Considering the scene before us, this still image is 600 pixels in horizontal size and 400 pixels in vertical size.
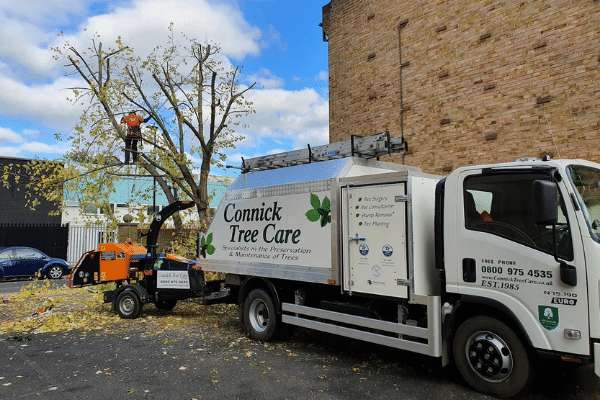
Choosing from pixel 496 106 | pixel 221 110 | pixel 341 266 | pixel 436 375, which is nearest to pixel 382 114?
pixel 496 106

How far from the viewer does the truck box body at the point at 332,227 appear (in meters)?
5.48

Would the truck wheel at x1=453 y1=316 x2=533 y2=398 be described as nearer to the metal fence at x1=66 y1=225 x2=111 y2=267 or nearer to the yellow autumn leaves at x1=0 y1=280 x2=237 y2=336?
the yellow autumn leaves at x1=0 y1=280 x2=237 y2=336

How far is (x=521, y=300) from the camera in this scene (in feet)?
15.0

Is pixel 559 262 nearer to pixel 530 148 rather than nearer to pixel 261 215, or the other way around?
pixel 261 215

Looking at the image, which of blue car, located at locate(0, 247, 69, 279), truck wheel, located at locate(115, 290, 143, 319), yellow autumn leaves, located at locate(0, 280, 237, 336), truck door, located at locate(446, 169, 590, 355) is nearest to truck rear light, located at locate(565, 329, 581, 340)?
truck door, located at locate(446, 169, 590, 355)

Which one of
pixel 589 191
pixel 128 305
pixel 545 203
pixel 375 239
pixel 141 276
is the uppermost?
pixel 589 191

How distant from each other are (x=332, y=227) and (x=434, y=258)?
1393mm

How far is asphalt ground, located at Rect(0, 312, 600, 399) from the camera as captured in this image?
16.5 feet

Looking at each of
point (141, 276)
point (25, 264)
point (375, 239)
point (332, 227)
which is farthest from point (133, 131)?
point (375, 239)

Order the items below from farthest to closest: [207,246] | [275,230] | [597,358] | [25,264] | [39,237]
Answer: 1. [39,237]
2. [25,264]
3. [207,246]
4. [275,230]
5. [597,358]

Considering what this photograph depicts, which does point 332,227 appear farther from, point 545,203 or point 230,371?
point 545,203

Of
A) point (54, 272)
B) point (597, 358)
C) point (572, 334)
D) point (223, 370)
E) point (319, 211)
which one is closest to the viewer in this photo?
point (597, 358)

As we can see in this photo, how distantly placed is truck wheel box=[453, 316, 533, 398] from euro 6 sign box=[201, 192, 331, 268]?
202 centimetres

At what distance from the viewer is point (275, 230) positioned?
7.13m
